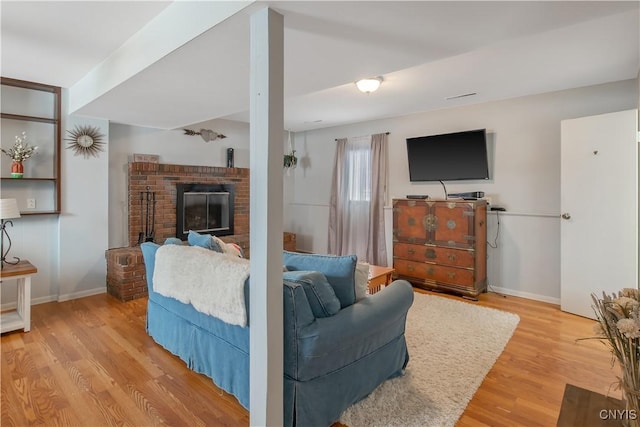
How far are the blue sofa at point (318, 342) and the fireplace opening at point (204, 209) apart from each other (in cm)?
256

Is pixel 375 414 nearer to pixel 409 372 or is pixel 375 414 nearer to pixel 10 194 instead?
pixel 409 372

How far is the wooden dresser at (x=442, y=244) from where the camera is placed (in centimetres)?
392

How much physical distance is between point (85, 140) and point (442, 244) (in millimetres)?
4401

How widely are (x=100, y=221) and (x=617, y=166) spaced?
5.55 metres

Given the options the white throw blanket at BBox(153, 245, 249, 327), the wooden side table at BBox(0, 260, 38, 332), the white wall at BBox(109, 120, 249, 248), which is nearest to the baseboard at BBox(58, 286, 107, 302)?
the white wall at BBox(109, 120, 249, 248)

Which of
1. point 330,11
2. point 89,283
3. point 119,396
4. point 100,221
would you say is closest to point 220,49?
point 330,11

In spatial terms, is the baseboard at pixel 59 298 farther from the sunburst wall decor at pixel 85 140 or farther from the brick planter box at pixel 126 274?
the sunburst wall decor at pixel 85 140

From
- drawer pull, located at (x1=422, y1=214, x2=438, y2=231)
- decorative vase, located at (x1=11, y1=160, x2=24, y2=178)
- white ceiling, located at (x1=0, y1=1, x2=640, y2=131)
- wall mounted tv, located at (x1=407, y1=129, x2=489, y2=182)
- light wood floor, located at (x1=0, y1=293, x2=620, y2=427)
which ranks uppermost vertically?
white ceiling, located at (x1=0, y1=1, x2=640, y2=131)

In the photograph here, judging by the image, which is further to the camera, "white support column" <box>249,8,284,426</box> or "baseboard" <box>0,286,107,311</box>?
"baseboard" <box>0,286,107,311</box>

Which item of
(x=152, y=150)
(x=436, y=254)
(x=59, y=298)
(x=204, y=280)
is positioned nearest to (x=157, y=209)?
(x=152, y=150)

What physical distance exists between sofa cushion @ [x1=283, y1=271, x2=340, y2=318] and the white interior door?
116 inches

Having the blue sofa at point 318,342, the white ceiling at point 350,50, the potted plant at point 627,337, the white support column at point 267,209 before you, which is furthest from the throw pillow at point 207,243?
the potted plant at point 627,337

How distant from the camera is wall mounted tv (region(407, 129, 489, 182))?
13.7 feet

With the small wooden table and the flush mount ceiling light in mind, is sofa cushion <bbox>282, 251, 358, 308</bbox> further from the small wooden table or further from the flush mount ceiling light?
the flush mount ceiling light
